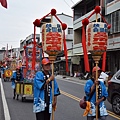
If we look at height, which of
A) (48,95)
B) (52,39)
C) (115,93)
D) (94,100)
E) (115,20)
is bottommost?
(115,93)

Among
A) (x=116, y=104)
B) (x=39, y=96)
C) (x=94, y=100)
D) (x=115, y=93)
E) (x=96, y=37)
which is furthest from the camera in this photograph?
(x=115, y=93)

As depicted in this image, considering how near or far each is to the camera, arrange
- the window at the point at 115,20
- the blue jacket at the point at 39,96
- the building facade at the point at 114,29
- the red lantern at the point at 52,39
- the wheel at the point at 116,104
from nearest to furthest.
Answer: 1. the blue jacket at the point at 39,96
2. the red lantern at the point at 52,39
3. the wheel at the point at 116,104
4. the window at the point at 115,20
5. the building facade at the point at 114,29

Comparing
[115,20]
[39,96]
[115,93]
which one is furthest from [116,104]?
[115,20]

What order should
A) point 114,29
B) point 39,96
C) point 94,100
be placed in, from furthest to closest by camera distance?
point 114,29
point 94,100
point 39,96

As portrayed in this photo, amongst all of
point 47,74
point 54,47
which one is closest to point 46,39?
point 54,47

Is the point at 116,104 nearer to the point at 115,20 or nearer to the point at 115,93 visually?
the point at 115,93

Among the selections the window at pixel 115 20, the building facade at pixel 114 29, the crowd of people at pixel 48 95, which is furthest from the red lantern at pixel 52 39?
the window at pixel 115 20

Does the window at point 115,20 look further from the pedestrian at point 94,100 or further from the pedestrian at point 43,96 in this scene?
the pedestrian at point 43,96

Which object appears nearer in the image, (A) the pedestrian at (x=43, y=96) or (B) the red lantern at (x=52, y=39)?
(A) the pedestrian at (x=43, y=96)

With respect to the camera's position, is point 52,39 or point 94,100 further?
point 52,39

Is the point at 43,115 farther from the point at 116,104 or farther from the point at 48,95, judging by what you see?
the point at 116,104

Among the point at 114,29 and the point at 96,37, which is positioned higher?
the point at 114,29

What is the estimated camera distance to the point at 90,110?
5.67 meters

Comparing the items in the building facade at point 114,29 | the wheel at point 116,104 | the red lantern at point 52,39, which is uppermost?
the building facade at point 114,29
